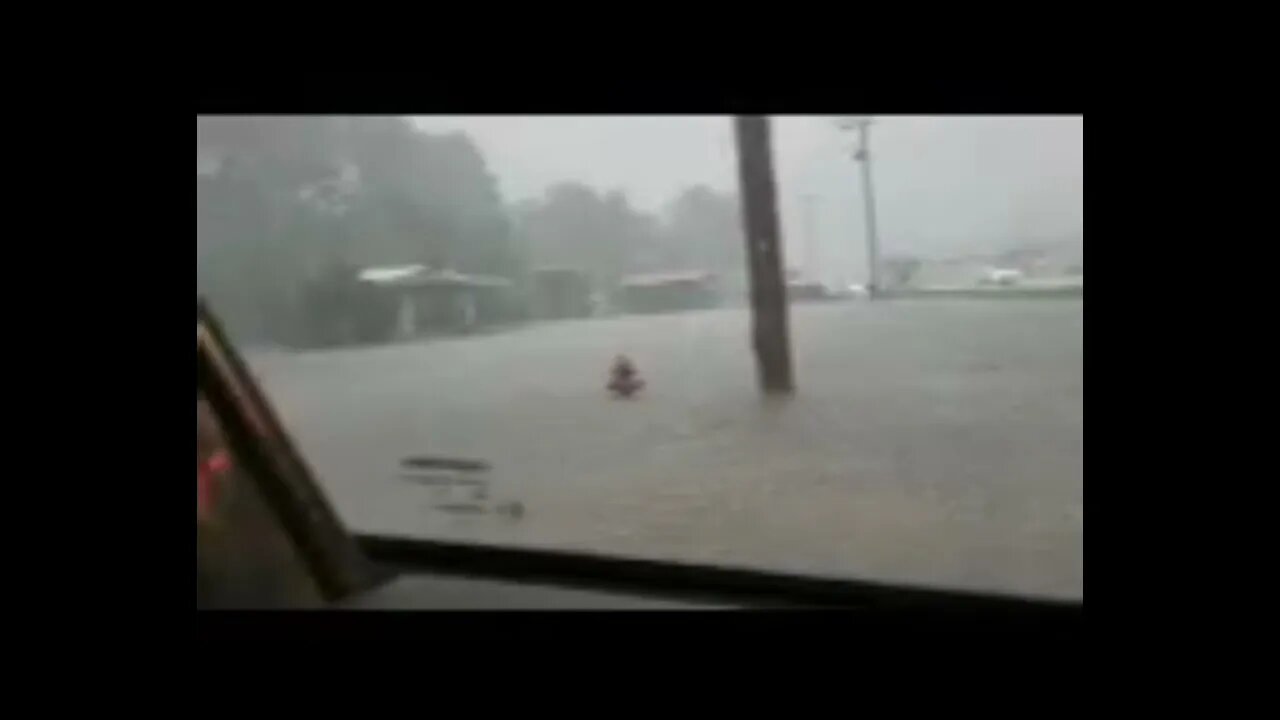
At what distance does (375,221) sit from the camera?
243cm

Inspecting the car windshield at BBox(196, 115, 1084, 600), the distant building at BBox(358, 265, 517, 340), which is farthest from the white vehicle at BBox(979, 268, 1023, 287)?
the distant building at BBox(358, 265, 517, 340)

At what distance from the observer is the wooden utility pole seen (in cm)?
203

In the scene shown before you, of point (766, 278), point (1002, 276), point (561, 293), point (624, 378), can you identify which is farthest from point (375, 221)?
Answer: point (1002, 276)

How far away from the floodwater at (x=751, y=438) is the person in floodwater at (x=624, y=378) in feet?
0.09

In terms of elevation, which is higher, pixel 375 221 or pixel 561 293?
pixel 375 221

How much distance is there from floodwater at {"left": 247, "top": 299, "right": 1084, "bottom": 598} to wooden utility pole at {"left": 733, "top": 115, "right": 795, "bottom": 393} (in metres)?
0.03

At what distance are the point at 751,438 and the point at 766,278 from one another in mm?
379

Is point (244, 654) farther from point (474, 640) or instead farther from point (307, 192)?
point (307, 192)

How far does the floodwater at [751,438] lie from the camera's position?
1773 millimetres

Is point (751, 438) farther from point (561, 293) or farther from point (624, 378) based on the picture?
point (561, 293)

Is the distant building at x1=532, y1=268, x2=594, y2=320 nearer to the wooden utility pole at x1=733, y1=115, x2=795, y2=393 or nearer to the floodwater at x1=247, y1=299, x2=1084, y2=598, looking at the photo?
the floodwater at x1=247, y1=299, x2=1084, y2=598

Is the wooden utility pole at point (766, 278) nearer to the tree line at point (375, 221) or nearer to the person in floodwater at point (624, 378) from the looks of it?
the tree line at point (375, 221)
